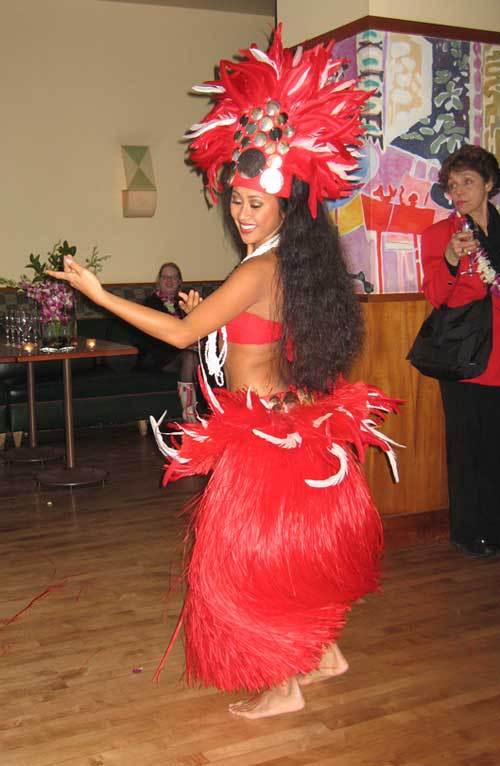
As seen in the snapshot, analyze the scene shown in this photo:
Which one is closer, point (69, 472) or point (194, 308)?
point (194, 308)

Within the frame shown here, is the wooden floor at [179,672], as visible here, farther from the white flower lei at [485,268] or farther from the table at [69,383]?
the white flower lei at [485,268]

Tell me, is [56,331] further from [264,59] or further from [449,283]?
[264,59]

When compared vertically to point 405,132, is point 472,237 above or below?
below

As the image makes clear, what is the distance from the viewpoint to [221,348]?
2.38m

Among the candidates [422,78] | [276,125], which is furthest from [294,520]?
[422,78]

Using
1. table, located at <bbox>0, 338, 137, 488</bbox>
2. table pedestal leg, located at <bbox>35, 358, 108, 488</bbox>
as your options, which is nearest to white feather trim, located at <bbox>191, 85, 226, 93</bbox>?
table, located at <bbox>0, 338, 137, 488</bbox>

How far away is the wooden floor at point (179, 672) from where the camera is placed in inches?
85.0

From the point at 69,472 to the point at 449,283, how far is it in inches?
95.6

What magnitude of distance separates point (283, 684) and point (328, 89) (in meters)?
1.54

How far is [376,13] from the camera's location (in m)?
3.39

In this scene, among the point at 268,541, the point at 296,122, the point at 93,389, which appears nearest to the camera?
the point at 268,541

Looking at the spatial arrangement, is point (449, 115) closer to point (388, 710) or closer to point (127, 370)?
point (388, 710)

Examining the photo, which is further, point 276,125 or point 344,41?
point 344,41

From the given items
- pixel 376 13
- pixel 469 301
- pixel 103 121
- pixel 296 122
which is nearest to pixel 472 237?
pixel 469 301
